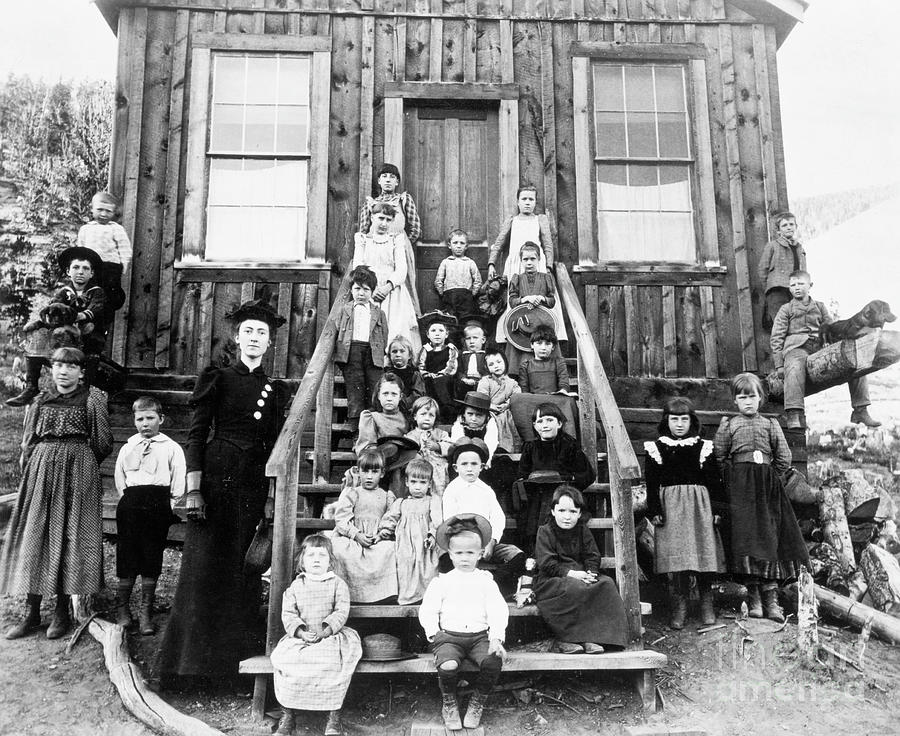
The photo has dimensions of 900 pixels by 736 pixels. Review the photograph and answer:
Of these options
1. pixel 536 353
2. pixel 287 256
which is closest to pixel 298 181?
pixel 287 256

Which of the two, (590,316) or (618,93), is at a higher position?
(618,93)

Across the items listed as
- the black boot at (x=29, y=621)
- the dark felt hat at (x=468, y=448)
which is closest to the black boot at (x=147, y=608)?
the black boot at (x=29, y=621)

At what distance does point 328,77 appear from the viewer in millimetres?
7723

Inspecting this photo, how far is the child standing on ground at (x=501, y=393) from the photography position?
5.84m

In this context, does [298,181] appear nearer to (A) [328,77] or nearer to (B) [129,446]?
(A) [328,77]

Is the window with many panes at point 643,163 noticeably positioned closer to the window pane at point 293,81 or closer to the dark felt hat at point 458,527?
the window pane at point 293,81

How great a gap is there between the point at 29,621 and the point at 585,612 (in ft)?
10.6

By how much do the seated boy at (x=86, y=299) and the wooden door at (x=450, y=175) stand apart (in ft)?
8.86

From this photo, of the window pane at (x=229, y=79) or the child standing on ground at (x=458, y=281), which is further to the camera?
the window pane at (x=229, y=79)

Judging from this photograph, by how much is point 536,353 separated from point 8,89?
44.4ft

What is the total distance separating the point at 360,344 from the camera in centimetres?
637

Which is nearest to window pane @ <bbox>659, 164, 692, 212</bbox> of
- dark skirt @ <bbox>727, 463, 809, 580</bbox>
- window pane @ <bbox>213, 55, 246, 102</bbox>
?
dark skirt @ <bbox>727, 463, 809, 580</bbox>

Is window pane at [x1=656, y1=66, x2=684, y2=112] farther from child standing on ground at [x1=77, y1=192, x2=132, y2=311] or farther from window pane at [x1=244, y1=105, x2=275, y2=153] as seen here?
child standing on ground at [x1=77, y1=192, x2=132, y2=311]

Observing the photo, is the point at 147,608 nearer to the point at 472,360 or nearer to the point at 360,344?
the point at 360,344
